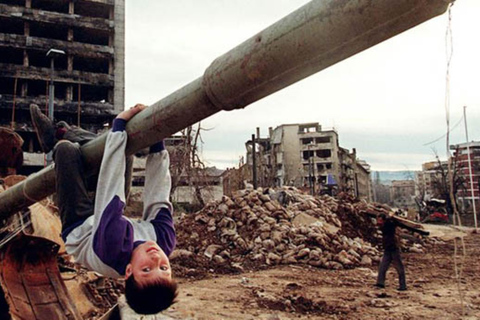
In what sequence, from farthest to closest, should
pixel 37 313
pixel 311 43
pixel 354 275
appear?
pixel 354 275, pixel 37 313, pixel 311 43

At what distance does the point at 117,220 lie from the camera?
2.32 meters

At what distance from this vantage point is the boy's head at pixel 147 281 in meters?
2.54

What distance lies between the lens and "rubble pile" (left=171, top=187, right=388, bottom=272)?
38.6 feet

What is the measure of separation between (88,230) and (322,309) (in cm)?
579

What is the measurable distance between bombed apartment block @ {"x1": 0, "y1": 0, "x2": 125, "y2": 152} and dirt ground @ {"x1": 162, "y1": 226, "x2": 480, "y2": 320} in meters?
21.4

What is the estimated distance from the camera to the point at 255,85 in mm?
1570

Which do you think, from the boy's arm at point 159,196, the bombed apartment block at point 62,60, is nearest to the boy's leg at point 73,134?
the boy's arm at point 159,196

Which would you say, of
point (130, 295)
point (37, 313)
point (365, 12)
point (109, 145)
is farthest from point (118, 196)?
point (37, 313)

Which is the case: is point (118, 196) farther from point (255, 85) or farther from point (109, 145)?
point (255, 85)

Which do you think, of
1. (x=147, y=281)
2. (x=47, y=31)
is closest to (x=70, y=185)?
(x=147, y=281)

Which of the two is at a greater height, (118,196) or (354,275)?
(118,196)

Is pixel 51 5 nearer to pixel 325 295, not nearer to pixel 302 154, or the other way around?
pixel 325 295

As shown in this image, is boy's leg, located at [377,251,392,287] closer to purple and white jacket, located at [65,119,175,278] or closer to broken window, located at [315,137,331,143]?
purple and white jacket, located at [65,119,175,278]

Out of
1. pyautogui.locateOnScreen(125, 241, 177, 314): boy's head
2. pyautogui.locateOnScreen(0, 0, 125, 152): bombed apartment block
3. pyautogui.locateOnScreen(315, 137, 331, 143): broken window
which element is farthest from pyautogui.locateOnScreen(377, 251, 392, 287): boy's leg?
pyautogui.locateOnScreen(315, 137, 331, 143): broken window
